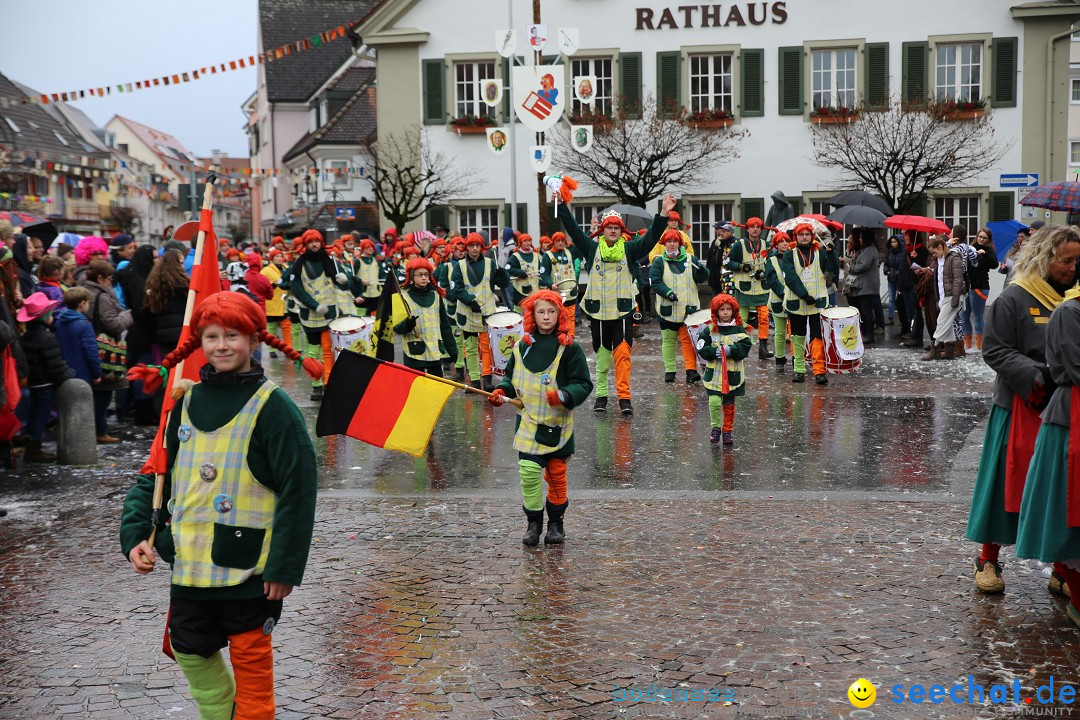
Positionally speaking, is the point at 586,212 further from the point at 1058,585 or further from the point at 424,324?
the point at 1058,585

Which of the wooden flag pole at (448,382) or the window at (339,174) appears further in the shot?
the window at (339,174)

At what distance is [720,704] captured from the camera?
497cm

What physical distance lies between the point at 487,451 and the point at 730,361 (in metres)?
2.34

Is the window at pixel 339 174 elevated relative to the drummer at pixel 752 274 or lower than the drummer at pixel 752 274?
elevated

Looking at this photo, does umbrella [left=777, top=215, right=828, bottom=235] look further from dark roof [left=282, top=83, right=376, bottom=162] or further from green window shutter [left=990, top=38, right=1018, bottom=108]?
dark roof [left=282, top=83, right=376, bottom=162]

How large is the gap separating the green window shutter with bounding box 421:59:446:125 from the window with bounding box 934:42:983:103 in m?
12.5

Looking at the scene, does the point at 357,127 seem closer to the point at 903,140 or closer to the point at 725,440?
the point at 903,140

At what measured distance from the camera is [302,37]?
54469 mm

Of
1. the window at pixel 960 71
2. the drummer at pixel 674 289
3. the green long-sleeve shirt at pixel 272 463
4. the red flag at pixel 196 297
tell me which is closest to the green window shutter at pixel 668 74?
the window at pixel 960 71

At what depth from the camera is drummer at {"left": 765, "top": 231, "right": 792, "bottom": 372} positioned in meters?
15.6

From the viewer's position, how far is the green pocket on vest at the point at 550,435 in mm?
7477

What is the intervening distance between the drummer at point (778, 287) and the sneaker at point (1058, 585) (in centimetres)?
931

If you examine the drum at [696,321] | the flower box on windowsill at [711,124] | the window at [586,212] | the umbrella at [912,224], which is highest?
the flower box on windowsill at [711,124]

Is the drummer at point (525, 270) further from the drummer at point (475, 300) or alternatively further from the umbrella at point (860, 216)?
the umbrella at point (860, 216)
